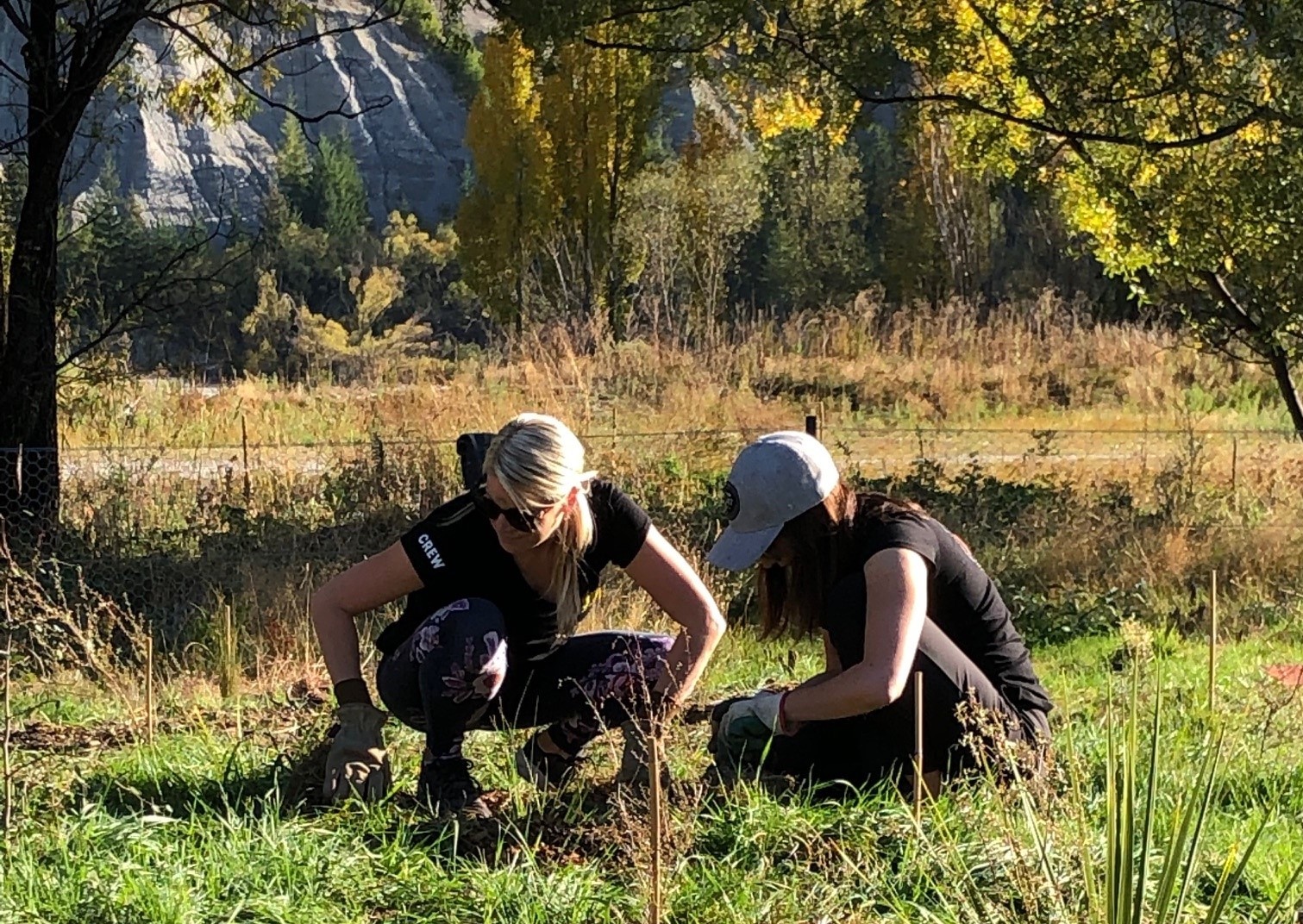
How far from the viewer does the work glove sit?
3.40 m

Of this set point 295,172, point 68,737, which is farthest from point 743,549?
point 295,172

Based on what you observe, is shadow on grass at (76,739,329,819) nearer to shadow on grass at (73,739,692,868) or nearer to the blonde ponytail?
shadow on grass at (73,739,692,868)

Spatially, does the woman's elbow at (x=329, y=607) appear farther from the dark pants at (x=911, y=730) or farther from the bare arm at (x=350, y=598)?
the dark pants at (x=911, y=730)

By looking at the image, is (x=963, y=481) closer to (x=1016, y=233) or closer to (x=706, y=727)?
(x=706, y=727)

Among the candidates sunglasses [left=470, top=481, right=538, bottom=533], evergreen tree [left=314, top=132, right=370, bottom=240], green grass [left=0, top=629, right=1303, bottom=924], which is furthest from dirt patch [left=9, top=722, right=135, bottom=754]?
evergreen tree [left=314, top=132, right=370, bottom=240]

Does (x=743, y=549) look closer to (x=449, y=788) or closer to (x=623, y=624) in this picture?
(x=449, y=788)

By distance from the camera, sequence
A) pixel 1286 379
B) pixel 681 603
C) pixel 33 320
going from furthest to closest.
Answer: pixel 1286 379 → pixel 33 320 → pixel 681 603

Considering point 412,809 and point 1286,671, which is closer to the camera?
point 412,809

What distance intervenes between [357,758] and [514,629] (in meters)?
0.50

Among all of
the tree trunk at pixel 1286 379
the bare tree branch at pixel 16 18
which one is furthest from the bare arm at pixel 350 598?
the tree trunk at pixel 1286 379

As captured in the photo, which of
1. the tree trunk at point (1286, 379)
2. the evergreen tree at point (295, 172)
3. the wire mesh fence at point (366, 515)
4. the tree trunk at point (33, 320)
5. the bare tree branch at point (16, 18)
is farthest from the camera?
Result: the evergreen tree at point (295, 172)

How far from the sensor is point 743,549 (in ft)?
10.0

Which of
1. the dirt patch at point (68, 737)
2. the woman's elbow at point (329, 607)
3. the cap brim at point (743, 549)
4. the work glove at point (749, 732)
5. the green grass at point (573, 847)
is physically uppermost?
the cap brim at point (743, 549)

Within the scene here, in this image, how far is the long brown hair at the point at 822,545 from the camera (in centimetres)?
308
